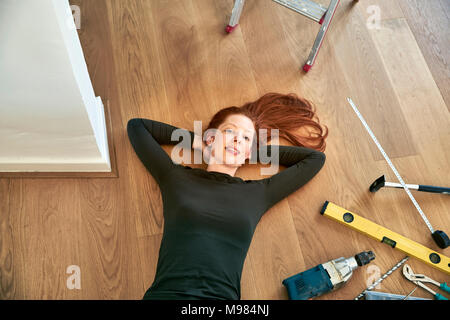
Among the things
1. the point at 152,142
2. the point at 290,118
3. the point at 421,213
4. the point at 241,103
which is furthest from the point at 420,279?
A: the point at 152,142

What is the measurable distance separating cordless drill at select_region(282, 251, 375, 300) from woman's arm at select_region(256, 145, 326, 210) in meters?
0.32

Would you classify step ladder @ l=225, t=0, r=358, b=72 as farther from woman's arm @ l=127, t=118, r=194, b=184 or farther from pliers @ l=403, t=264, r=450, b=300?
pliers @ l=403, t=264, r=450, b=300

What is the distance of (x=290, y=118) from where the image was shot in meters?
1.99

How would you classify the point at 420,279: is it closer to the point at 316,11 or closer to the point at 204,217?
the point at 204,217

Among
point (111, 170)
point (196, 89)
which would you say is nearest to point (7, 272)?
point (111, 170)

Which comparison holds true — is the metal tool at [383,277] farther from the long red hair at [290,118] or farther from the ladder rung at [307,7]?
the ladder rung at [307,7]

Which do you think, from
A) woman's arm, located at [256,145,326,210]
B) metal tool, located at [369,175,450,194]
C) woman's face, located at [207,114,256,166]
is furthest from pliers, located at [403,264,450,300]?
woman's face, located at [207,114,256,166]

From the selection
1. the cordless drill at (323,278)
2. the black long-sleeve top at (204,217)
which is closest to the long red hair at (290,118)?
the black long-sleeve top at (204,217)

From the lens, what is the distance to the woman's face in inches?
65.5

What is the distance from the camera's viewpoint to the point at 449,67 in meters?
2.19

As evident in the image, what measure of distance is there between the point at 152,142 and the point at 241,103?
531mm

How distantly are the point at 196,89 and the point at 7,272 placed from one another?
1183 mm

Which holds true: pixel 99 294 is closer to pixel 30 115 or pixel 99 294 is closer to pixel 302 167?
pixel 30 115

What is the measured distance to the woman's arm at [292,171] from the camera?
1.72 metres
